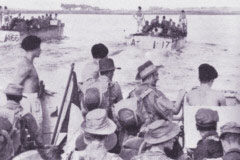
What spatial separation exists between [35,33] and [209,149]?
820 inches

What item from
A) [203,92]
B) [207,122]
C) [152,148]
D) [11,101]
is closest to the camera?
[152,148]

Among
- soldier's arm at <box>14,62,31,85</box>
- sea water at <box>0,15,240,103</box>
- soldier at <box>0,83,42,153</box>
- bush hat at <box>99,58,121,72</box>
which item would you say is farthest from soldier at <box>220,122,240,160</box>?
sea water at <box>0,15,240,103</box>

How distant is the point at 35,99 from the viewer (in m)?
3.72

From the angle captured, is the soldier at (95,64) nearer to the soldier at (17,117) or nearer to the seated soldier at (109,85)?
the seated soldier at (109,85)

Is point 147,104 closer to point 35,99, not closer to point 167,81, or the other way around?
point 35,99

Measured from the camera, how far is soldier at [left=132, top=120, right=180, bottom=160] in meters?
2.21

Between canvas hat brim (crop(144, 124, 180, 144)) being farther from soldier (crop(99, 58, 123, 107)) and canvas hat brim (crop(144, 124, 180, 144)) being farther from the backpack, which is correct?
soldier (crop(99, 58, 123, 107))

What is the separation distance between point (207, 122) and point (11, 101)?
4.51 ft

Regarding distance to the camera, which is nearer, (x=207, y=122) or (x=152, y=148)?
(x=152, y=148)

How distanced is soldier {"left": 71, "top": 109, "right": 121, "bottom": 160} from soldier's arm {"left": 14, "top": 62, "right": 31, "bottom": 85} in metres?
1.46

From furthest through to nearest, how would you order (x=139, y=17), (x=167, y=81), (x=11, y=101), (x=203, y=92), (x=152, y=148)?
(x=139, y=17)
(x=167, y=81)
(x=203, y=92)
(x=11, y=101)
(x=152, y=148)

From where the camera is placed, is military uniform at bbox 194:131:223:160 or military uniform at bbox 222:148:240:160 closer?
military uniform at bbox 222:148:240:160

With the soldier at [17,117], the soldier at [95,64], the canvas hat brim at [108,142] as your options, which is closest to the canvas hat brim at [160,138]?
the canvas hat brim at [108,142]

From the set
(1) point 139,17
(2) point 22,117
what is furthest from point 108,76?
(1) point 139,17
